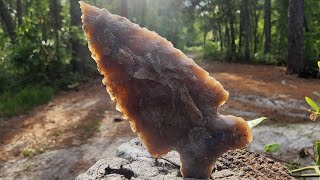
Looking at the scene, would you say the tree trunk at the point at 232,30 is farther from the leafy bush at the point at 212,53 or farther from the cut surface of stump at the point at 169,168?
the cut surface of stump at the point at 169,168

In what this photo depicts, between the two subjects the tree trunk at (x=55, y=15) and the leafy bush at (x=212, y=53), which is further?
the leafy bush at (x=212, y=53)

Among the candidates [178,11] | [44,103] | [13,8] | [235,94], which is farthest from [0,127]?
[178,11]

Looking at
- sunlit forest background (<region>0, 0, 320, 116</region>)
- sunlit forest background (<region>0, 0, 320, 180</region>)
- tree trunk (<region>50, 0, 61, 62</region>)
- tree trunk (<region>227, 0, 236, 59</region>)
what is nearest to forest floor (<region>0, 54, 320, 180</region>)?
sunlit forest background (<region>0, 0, 320, 180</region>)

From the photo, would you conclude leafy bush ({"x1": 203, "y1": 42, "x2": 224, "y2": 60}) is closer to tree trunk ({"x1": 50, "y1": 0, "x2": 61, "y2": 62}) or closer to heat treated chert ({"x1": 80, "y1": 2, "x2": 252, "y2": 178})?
tree trunk ({"x1": 50, "y1": 0, "x2": 61, "y2": 62})

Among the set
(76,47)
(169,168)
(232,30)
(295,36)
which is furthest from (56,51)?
(232,30)

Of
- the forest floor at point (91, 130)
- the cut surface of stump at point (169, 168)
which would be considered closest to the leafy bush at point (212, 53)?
the forest floor at point (91, 130)
